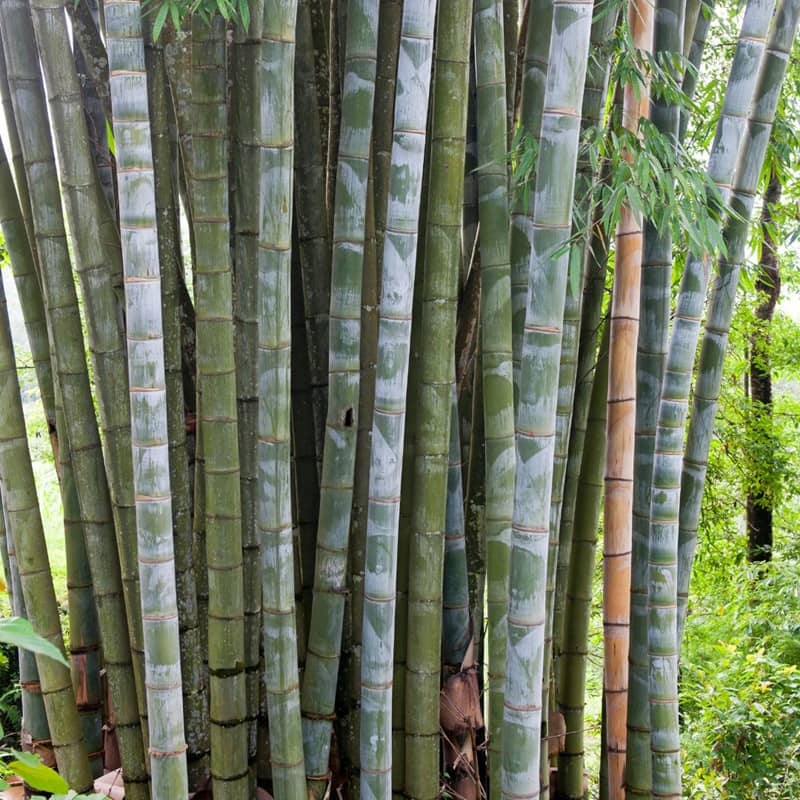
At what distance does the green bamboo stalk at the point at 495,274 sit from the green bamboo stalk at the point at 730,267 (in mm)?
459

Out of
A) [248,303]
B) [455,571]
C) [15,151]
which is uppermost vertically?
[15,151]

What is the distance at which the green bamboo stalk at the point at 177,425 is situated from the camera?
2148 mm

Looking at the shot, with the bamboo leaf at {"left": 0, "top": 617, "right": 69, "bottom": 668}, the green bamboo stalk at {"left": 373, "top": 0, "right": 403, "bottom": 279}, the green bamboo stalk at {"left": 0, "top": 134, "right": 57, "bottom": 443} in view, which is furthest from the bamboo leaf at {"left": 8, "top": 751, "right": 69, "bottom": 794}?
the green bamboo stalk at {"left": 0, "top": 134, "right": 57, "bottom": 443}

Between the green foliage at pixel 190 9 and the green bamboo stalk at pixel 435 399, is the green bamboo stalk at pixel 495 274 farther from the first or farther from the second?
the green foliage at pixel 190 9

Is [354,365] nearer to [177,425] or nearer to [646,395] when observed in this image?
[177,425]

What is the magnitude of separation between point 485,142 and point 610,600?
122 centimetres

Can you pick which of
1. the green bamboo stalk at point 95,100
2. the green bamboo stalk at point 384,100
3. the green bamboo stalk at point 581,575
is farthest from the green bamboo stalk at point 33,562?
the green bamboo stalk at point 581,575

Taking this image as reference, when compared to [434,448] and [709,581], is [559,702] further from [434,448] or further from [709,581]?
[709,581]

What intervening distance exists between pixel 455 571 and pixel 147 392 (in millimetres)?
1006

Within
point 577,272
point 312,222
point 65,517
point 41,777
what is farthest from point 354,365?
point 41,777

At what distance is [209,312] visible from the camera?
6.57 feet

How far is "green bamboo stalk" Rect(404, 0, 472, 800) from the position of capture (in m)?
2.00

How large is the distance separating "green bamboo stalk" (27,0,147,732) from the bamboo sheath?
3.83ft

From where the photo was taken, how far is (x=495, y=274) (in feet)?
6.91
